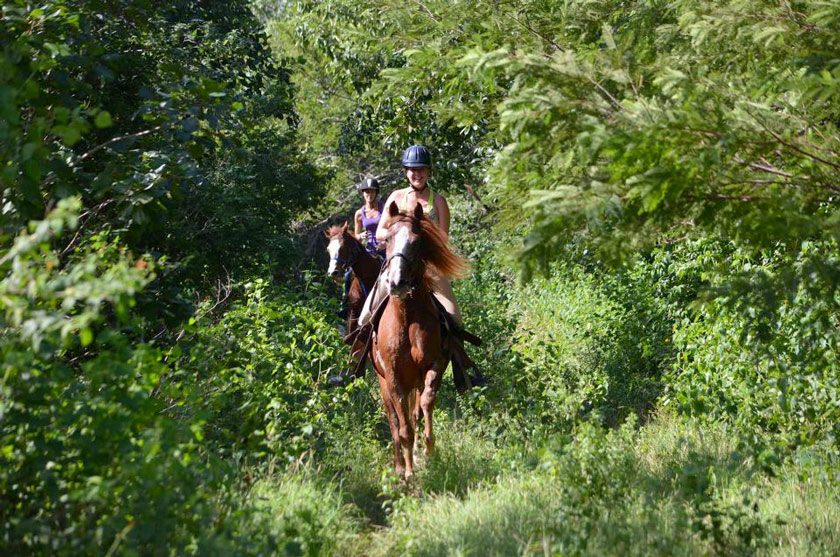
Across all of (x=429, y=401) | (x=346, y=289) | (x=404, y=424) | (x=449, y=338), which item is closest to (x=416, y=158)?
(x=449, y=338)

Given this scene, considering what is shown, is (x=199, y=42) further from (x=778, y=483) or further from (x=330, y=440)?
(x=778, y=483)

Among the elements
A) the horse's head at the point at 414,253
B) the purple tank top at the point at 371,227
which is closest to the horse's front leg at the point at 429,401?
the horse's head at the point at 414,253

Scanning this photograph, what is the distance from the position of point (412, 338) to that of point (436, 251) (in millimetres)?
822

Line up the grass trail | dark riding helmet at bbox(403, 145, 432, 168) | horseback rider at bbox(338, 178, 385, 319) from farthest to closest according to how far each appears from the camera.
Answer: horseback rider at bbox(338, 178, 385, 319) < dark riding helmet at bbox(403, 145, 432, 168) < the grass trail

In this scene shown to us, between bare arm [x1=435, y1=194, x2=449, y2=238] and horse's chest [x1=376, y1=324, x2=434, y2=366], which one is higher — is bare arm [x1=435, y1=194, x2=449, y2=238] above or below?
above

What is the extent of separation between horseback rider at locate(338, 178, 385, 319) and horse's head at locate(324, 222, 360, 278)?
327mm

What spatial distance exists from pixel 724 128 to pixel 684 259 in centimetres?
655

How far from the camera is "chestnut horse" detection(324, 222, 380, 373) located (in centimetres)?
1089

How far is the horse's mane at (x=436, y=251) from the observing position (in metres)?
8.39

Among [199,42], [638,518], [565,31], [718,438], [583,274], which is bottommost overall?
[583,274]

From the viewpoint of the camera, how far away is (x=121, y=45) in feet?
29.5

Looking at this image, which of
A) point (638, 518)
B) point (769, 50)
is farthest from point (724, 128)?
point (638, 518)

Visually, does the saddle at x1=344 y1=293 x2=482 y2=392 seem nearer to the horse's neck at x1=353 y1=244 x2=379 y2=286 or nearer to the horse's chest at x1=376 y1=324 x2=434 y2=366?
the horse's chest at x1=376 y1=324 x2=434 y2=366

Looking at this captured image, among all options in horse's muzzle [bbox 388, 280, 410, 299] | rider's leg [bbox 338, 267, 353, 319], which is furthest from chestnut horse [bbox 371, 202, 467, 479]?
rider's leg [bbox 338, 267, 353, 319]
